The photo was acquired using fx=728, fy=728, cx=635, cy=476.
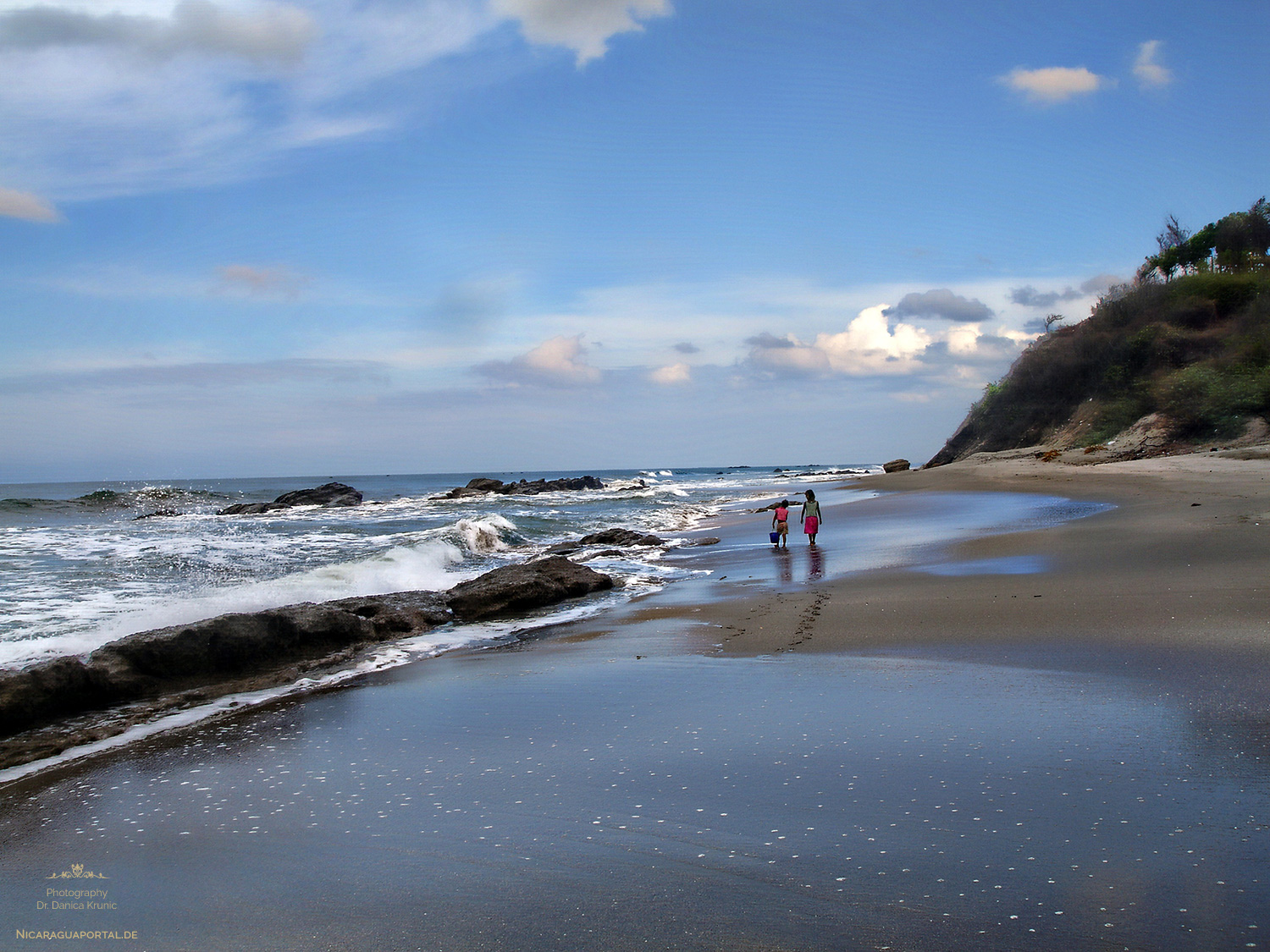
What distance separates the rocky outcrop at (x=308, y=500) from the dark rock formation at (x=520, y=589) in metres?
32.2

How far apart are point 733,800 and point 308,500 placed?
43.3m

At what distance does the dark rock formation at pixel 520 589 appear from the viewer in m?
9.94

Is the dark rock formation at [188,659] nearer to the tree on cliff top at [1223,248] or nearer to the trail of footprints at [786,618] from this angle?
the trail of footprints at [786,618]

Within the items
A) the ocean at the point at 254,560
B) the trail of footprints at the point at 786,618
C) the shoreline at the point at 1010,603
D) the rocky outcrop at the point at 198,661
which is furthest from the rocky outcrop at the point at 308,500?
the trail of footprints at the point at 786,618

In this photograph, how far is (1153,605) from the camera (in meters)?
6.64

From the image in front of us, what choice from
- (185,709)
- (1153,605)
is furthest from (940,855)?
(185,709)

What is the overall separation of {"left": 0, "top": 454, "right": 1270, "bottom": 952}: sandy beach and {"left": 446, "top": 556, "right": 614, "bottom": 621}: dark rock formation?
2.71 metres

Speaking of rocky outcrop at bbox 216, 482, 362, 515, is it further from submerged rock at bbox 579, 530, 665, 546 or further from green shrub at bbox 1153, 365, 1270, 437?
green shrub at bbox 1153, 365, 1270, 437

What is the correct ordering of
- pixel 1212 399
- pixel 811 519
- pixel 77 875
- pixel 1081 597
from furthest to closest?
pixel 1212 399 → pixel 811 519 → pixel 1081 597 → pixel 77 875

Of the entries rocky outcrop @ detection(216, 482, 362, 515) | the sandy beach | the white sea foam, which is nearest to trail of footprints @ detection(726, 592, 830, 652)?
the sandy beach

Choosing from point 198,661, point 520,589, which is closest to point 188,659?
point 198,661

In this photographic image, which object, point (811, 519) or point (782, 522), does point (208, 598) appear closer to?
point (782, 522)

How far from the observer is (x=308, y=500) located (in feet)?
139

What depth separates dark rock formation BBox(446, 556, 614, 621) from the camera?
→ 9938mm
